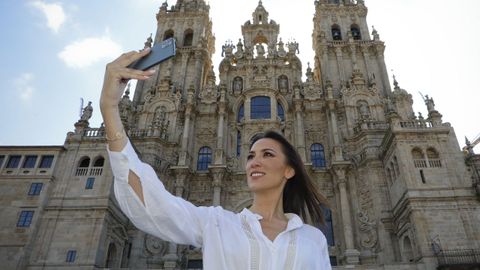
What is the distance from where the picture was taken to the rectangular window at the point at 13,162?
869 inches

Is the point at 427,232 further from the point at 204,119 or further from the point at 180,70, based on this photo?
the point at 180,70

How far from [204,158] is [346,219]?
12.2m

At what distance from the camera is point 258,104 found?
30062 millimetres

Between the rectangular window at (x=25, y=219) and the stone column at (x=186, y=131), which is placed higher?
the stone column at (x=186, y=131)

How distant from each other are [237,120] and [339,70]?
11.0 meters

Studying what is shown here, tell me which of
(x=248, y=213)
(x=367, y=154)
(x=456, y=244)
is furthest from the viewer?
(x=367, y=154)

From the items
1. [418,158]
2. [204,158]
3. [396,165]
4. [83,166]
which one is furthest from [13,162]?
[418,158]

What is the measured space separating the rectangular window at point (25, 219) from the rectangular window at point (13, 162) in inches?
143

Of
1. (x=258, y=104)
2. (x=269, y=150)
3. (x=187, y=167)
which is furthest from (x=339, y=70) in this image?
(x=269, y=150)

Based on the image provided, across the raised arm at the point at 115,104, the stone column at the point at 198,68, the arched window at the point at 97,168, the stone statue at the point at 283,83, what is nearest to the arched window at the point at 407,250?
the stone statue at the point at 283,83

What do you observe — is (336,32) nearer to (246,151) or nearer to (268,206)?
(246,151)

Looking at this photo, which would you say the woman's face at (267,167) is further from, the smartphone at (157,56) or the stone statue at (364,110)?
the stone statue at (364,110)

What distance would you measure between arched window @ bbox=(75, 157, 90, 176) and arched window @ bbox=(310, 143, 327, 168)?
1671cm

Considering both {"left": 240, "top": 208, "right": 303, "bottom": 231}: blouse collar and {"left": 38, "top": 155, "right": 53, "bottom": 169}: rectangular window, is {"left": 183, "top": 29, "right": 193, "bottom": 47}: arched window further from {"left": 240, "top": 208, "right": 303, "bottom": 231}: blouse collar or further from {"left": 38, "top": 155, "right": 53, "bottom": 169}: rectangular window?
{"left": 240, "top": 208, "right": 303, "bottom": 231}: blouse collar
